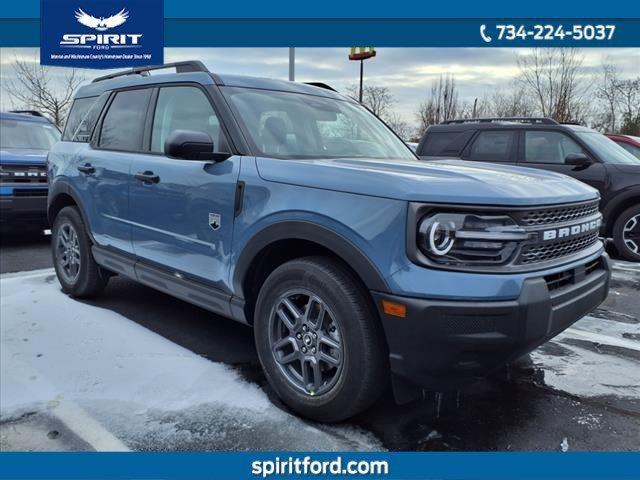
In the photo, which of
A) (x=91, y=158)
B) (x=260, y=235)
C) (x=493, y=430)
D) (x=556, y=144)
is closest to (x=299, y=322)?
(x=260, y=235)

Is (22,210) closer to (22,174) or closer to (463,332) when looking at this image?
(22,174)

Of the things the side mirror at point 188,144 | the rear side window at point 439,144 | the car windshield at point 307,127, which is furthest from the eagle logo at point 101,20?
the rear side window at point 439,144

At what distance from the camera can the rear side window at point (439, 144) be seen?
803 centimetres

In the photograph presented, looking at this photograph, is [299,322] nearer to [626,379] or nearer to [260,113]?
[260,113]

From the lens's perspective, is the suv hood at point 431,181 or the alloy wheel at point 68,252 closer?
the suv hood at point 431,181

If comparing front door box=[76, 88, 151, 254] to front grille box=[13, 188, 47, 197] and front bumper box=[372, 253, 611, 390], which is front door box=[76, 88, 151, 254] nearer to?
front bumper box=[372, 253, 611, 390]

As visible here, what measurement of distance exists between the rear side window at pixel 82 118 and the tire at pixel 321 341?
2.82m

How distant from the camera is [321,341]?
2.72 metres

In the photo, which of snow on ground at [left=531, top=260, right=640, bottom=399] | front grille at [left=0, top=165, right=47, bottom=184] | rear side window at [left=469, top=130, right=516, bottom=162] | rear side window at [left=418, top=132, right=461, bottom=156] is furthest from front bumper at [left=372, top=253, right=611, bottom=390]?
front grille at [left=0, top=165, right=47, bottom=184]

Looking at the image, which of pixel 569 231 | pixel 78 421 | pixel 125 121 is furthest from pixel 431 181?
pixel 125 121

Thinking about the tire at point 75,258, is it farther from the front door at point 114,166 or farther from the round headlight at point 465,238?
the round headlight at point 465,238

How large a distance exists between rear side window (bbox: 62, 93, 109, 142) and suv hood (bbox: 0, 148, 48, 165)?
2829mm

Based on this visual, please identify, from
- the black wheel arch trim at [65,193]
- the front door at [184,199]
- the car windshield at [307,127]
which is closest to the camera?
the front door at [184,199]

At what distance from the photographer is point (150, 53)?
476cm
